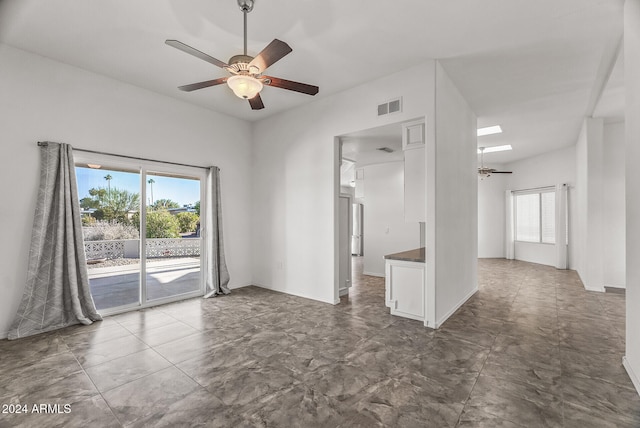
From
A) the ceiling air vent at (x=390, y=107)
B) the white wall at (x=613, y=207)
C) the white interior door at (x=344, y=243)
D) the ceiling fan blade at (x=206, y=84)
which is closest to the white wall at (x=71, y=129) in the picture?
the ceiling fan blade at (x=206, y=84)

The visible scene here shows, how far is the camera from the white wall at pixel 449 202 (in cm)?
369

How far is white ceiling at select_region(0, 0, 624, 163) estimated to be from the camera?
2824mm

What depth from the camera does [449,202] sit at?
4160 millimetres

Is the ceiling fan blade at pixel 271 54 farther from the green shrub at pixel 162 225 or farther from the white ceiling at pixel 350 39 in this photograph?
the green shrub at pixel 162 225

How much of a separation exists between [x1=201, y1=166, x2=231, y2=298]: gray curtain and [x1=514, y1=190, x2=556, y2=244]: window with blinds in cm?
881

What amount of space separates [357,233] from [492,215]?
4858mm

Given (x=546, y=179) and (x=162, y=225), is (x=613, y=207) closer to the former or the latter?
(x=546, y=179)

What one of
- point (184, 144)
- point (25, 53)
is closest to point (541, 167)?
point (184, 144)

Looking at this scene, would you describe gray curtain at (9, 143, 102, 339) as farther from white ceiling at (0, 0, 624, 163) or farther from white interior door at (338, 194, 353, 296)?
white interior door at (338, 194, 353, 296)

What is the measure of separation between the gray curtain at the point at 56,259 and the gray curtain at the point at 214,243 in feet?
5.65

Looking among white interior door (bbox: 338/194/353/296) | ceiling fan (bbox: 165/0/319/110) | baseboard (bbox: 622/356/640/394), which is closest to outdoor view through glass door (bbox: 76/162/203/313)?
white interior door (bbox: 338/194/353/296)

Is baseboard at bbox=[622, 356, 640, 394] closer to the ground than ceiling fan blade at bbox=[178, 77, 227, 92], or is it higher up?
closer to the ground

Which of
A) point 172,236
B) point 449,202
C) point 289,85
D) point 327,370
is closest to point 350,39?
point 289,85

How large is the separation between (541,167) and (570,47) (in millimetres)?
6341
